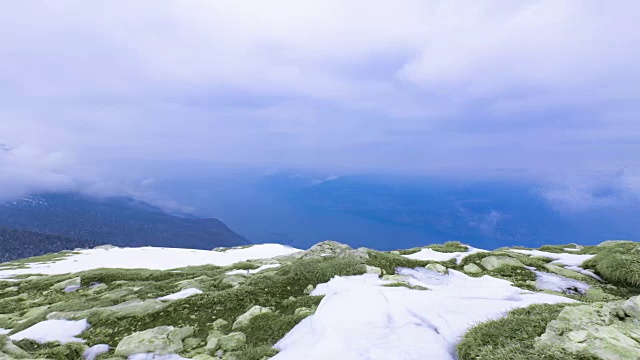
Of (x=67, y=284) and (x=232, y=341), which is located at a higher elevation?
(x=232, y=341)

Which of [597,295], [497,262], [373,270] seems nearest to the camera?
[597,295]

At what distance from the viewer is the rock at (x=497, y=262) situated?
1988 cm

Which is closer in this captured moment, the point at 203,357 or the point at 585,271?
the point at 203,357

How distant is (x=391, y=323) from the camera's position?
32.3 ft

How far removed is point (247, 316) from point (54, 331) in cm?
862

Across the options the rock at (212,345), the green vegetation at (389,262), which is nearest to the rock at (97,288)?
the rock at (212,345)

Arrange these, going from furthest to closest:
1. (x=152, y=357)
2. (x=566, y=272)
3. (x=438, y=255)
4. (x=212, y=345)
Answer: (x=438, y=255)
(x=566, y=272)
(x=212, y=345)
(x=152, y=357)

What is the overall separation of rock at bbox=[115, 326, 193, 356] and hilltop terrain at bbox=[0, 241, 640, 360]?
5 centimetres

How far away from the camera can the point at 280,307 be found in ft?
45.4

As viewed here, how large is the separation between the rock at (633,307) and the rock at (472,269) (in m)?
12.4

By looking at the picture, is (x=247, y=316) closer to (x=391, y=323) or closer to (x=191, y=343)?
(x=191, y=343)

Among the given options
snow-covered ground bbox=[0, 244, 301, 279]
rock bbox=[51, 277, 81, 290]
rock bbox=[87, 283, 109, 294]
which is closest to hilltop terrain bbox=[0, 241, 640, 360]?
rock bbox=[87, 283, 109, 294]

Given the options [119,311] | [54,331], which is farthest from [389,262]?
[54,331]

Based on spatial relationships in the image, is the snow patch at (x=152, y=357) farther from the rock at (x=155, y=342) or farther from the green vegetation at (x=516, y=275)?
the green vegetation at (x=516, y=275)
